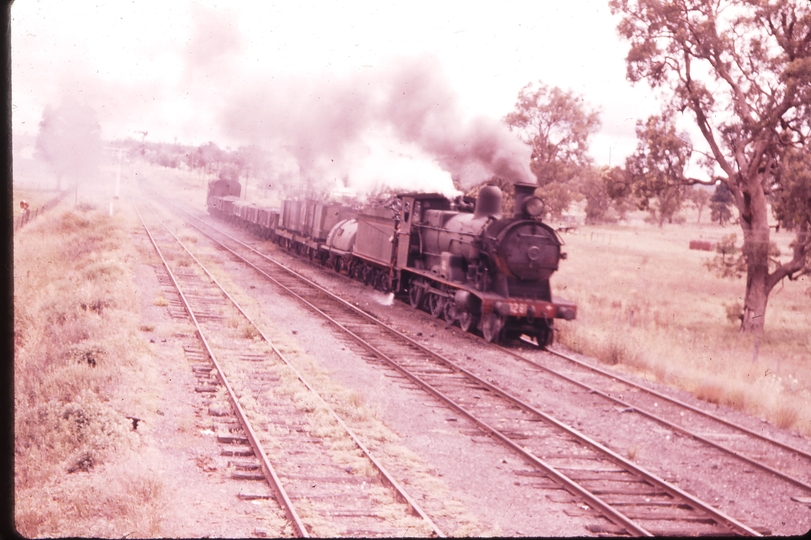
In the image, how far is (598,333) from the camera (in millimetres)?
17547

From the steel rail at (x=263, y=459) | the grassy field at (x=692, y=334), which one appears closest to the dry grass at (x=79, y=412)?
the steel rail at (x=263, y=459)

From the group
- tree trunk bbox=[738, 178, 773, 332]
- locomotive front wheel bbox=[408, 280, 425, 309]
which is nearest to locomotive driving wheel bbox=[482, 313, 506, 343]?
locomotive front wheel bbox=[408, 280, 425, 309]

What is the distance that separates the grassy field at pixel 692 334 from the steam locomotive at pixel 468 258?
2.10m

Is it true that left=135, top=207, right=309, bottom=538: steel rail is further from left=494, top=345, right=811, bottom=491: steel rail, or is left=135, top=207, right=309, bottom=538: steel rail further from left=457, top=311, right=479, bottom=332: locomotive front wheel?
left=457, top=311, right=479, bottom=332: locomotive front wheel

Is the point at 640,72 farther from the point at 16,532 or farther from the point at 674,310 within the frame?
the point at 16,532

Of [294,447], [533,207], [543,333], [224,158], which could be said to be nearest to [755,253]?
[543,333]

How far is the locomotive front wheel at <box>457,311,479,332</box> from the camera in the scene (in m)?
15.9

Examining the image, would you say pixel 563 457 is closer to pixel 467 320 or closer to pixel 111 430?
pixel 111 430

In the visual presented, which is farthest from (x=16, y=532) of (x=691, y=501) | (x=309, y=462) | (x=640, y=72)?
(x=640, y=72)

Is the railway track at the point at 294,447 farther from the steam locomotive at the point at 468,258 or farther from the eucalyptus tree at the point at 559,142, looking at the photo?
the eucalyptus tree at the point at 559,142

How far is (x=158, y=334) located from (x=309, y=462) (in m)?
7.06

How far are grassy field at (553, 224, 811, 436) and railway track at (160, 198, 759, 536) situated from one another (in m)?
4.01

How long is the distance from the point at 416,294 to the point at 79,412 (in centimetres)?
1159

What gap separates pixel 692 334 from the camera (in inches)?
797
